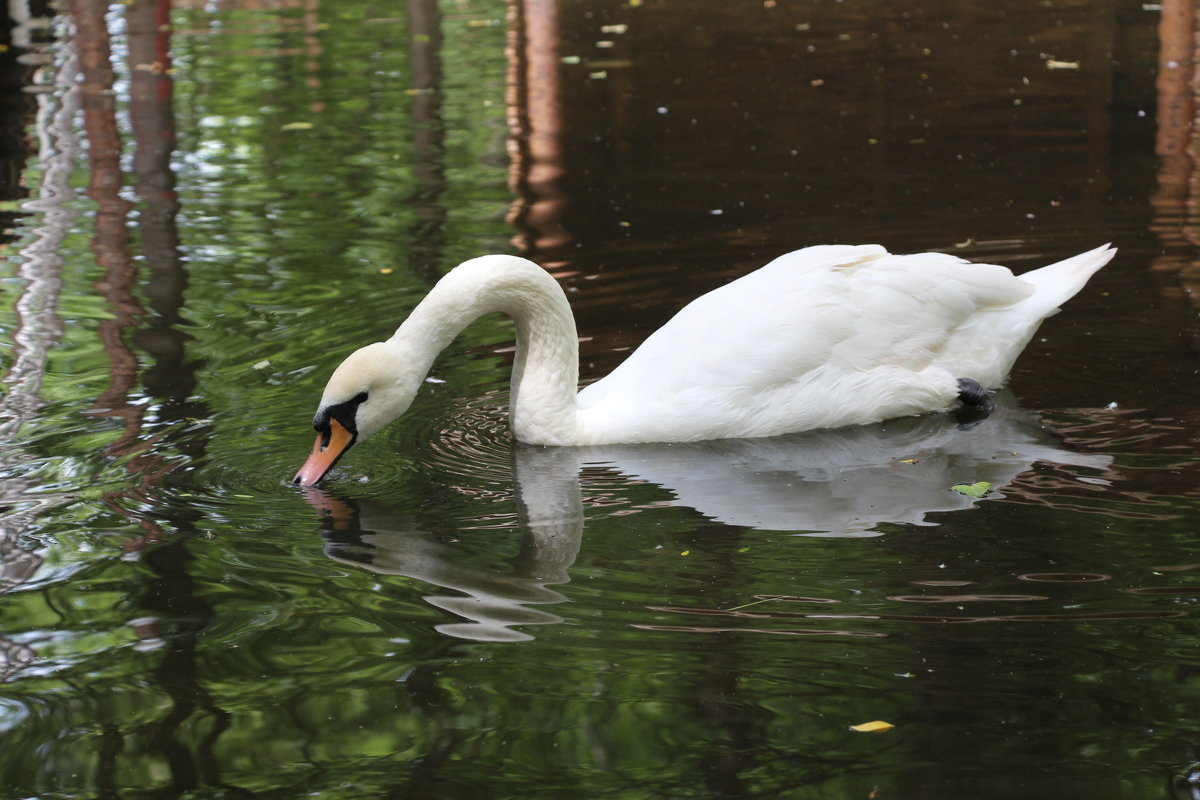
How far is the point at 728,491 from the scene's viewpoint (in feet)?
21.8

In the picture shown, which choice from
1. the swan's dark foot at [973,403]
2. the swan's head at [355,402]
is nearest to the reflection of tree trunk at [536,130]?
the swan's dark foot at [973,403]

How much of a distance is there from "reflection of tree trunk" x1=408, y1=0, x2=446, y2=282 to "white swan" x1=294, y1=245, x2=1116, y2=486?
3.03 m

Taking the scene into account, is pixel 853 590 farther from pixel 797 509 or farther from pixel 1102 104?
pixel 1102 104

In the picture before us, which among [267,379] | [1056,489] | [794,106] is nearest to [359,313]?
[267,379]

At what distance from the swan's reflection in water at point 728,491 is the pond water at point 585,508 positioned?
2 centimetres

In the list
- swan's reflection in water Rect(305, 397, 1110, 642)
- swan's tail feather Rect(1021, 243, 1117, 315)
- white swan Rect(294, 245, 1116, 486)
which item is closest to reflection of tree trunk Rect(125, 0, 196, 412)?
white swan Rect(294, 245, 1116, 486)

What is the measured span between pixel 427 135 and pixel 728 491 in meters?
8.77

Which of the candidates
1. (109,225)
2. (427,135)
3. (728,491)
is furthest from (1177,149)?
(109,225)

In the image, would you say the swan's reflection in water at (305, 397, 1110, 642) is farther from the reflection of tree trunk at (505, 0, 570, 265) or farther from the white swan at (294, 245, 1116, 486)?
the reflection of tree trunk at (505, 0, 570, 265)

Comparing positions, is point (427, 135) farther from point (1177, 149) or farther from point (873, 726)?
point (873, 726)

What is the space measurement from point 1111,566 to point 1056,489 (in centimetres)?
83

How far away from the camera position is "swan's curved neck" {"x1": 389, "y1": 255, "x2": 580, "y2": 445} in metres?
7.15

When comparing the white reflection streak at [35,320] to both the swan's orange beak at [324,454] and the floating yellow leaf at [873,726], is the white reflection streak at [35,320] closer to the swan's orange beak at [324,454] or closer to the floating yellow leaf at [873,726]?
the swan's orange beak at [324,454]

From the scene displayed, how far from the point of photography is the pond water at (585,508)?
4.71m
